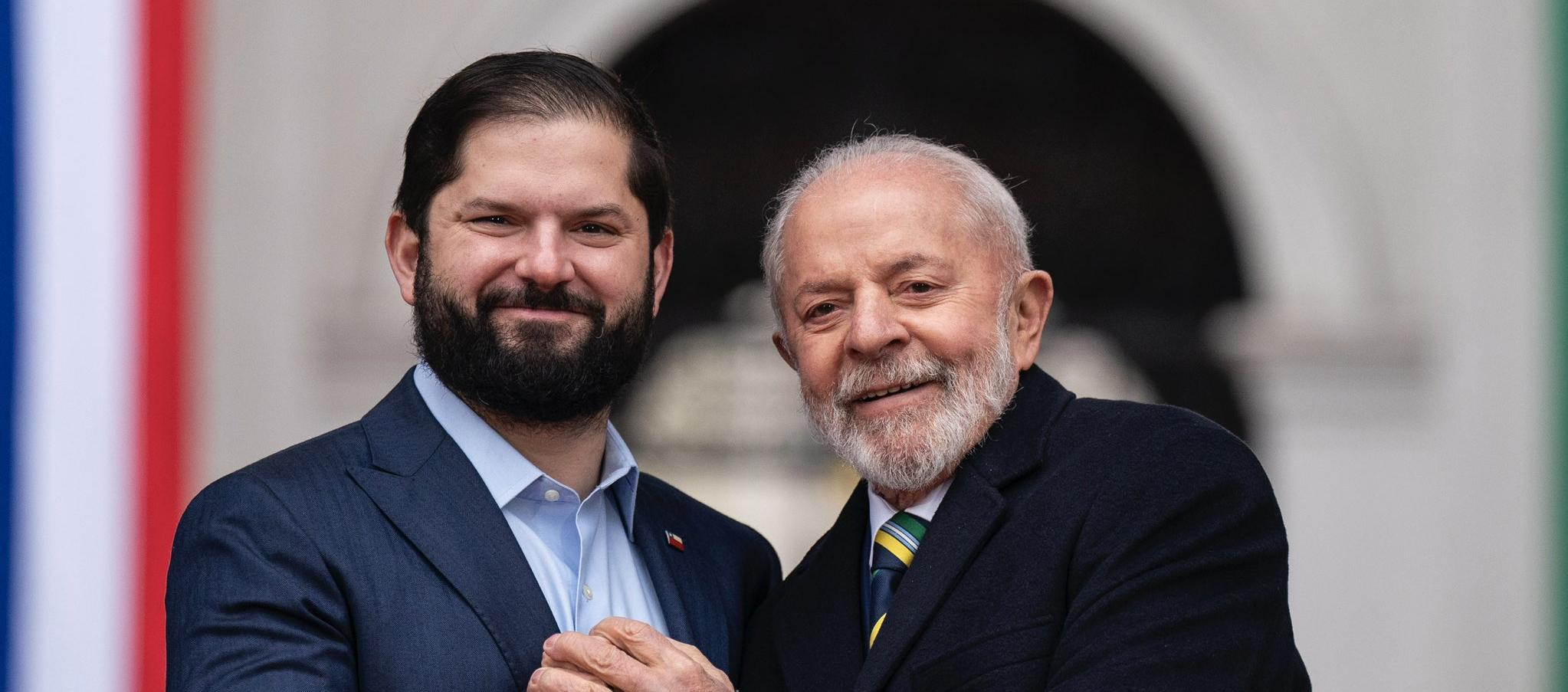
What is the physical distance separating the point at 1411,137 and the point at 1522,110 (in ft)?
1.42

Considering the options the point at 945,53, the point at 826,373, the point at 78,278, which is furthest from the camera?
the point at 945,53

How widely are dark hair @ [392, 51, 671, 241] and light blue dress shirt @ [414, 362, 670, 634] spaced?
29 cm

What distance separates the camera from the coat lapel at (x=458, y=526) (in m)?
2.44

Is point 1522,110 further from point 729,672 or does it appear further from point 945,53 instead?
point 729,672

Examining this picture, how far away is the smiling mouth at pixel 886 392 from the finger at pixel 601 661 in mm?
594

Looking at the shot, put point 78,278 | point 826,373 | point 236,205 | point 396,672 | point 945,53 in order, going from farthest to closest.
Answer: point 945,53
point 236,205
point 78,278
point 826,373
point 396,672

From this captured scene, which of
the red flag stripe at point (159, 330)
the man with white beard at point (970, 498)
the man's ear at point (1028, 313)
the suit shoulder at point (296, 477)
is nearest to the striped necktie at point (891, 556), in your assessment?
the man with white beard at point (970, 498)

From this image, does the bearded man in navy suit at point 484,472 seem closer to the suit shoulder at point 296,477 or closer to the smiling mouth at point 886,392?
the suit shoulder at point 296,477

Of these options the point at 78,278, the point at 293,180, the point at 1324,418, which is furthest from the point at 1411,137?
the point at 78,278

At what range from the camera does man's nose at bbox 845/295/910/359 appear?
2.69m

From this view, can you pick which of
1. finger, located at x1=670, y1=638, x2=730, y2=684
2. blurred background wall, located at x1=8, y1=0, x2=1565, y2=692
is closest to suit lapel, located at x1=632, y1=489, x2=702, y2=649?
finger, located at x1=670, y1=638, x2=730, y2=684

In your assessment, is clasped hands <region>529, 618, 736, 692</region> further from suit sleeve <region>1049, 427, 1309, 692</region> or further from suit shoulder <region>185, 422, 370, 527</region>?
suit sleeve <region>1049, 427, 1309, 692</region>

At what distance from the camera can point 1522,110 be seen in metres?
7.38

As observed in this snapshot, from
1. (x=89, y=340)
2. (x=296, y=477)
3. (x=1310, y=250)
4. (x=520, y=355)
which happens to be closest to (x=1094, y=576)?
(x=520, y=355)
